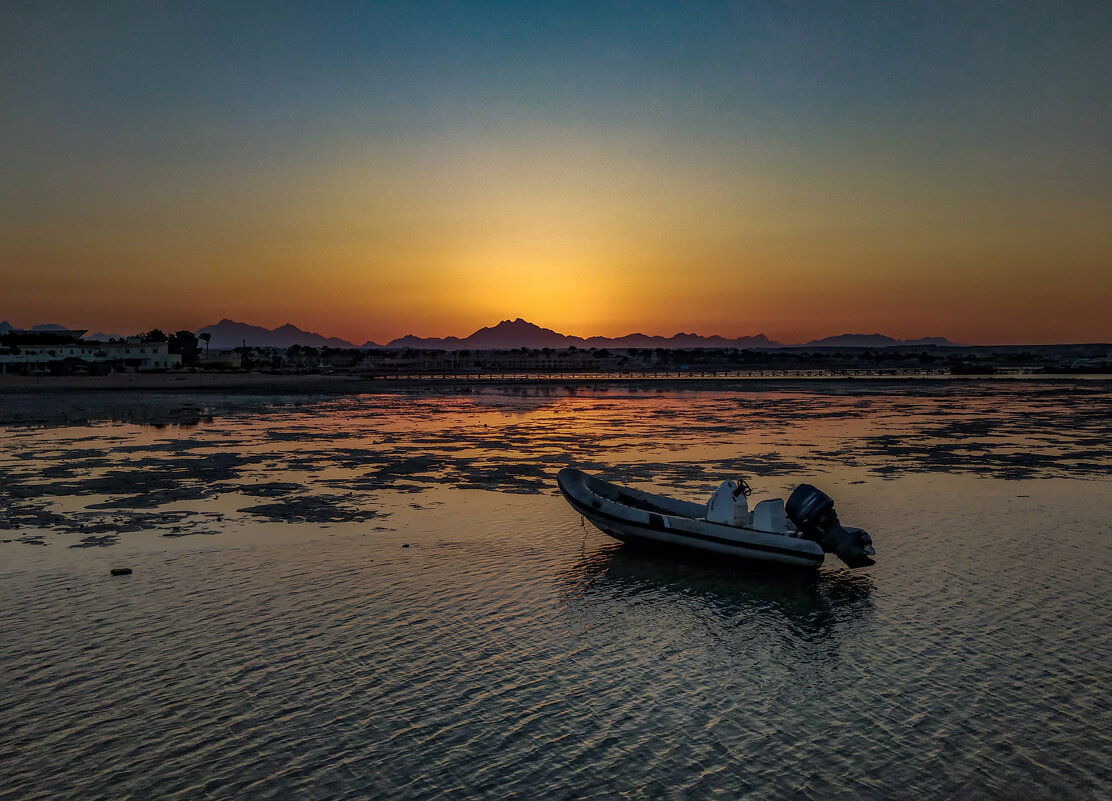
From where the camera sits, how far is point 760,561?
1565cm

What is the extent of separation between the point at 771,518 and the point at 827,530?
1.12 m

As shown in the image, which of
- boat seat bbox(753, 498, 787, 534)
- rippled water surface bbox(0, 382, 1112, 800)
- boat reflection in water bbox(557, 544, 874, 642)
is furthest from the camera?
boat seat bbox(753, 498, 787, 534)

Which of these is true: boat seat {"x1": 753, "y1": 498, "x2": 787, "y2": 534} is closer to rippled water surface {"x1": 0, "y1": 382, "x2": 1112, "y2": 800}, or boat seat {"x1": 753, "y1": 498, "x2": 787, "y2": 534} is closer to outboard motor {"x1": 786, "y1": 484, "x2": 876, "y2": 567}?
outboard motor {"x1": 786, "y1": 484, "x2": 876, "y2": 567}

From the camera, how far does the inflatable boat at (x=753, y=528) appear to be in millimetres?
15422

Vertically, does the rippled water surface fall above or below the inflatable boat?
below

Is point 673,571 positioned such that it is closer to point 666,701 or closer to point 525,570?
point 525,570

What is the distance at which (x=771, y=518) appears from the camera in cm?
1602

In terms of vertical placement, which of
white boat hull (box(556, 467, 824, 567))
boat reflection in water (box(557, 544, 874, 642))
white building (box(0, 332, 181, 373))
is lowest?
boat reflection in water (box(557, 544, 874, 642))

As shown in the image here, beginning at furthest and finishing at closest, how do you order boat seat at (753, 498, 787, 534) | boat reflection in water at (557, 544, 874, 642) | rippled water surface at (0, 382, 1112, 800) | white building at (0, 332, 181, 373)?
white building at (0, 332, 181, 373), boat seat at (753, 498, 787, 534), boat reflection in water at (557, 544, 874, 642), rippled water surface at (0, 382, 1112, 800)

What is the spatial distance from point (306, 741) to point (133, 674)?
3.38 meters

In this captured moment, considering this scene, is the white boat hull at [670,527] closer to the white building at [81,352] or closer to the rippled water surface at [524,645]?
the rippled water surface at [524,645]

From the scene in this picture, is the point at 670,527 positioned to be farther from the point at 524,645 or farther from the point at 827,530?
the point at 524,645

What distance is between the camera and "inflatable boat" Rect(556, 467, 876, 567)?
15.4 metres

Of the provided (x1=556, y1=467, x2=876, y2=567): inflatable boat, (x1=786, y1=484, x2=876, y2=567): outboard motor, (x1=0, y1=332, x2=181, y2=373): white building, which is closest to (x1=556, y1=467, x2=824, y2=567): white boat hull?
(x1=556, y1=467, x2=876, y2=567): inflatable boat
